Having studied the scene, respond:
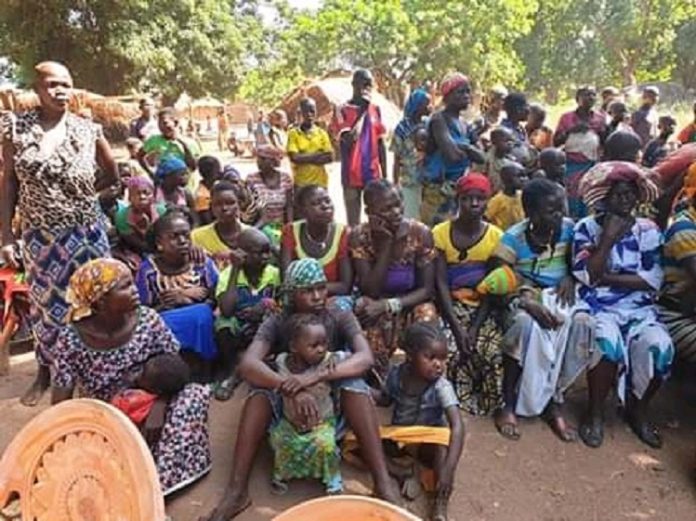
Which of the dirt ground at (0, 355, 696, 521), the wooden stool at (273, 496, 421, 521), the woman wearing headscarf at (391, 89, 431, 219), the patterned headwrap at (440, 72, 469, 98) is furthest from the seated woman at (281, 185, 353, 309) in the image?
the wooden stool at (273, 496, 421, 521)

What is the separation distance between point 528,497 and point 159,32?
61.9ft

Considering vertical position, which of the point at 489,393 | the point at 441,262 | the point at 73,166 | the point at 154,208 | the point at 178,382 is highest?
the point at 73,166

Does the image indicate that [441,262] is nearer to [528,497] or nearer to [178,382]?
[528,497]

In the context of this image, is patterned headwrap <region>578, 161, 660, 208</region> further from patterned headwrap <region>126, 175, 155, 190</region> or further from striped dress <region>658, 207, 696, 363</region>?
patterned headwrap <region>126, 175, 155, 190</region>

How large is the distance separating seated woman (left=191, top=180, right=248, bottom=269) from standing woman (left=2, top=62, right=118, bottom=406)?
2.22ft

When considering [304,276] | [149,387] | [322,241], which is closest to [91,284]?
[149,387]

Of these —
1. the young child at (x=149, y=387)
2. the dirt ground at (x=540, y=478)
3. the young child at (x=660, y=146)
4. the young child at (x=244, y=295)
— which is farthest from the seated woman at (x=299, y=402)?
the young child at (x=660, y=146)

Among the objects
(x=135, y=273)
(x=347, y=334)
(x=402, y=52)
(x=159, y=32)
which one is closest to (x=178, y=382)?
(x=347, y=334)

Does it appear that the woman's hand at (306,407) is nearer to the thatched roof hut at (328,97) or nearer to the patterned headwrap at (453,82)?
the patterned headwrap at (453,82)

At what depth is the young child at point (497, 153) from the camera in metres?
5.31

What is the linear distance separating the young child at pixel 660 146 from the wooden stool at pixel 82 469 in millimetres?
5373

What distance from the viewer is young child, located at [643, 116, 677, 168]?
6264 mm

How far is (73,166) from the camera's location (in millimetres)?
3449

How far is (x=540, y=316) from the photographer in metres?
3.49
